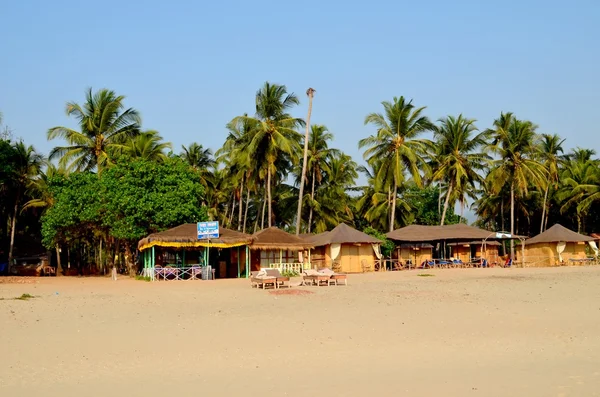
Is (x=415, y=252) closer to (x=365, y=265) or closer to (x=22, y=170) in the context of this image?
(x=365, y=265)

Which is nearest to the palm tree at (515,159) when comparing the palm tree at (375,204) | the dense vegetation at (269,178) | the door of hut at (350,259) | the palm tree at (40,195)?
the dense vegetation at (269,178)

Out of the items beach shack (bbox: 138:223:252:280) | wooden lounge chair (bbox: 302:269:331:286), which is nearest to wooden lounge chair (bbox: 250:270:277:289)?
wooden lounge chair (bbox: 302:269:331:286)

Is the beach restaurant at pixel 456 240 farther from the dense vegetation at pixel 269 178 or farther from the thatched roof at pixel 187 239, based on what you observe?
the thatched roof at pixel 187 239

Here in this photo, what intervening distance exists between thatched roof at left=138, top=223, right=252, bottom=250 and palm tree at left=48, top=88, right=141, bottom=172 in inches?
368

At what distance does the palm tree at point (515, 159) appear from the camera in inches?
1671

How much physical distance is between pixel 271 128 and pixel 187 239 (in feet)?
37.2

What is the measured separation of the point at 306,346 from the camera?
33.8 feet

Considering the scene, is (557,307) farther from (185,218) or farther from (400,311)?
(185,218)

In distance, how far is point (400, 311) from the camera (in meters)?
14.2

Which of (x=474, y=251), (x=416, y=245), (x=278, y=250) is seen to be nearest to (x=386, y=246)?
(x=416, y=245)

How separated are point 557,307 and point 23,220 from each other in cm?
4334

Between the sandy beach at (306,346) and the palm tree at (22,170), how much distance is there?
25.2m

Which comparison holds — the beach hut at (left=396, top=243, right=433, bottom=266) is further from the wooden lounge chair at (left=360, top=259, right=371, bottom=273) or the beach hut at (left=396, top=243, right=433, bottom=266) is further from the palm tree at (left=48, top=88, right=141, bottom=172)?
the palm tree at (left=48, top=88, right=141, bottom=172)

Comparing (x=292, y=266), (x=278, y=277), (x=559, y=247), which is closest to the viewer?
(x=278, y=277)
